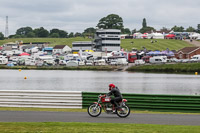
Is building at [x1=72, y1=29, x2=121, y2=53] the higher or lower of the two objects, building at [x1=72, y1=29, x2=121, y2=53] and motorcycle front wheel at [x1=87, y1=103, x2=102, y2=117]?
the higher

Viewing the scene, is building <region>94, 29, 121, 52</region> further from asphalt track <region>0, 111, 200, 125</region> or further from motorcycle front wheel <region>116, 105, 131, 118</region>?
motorcycle front wheel <region>116, 105, 131, 118</region>

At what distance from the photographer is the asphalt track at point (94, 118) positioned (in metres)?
19.7

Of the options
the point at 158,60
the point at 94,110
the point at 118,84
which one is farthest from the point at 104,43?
the point at 94,110

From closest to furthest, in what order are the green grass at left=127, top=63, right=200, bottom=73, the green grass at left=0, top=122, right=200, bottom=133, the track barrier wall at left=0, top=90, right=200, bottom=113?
the green grass at left=0, top=122, right=200, bottom=133 → the track barrier wall at left=0, top=90, right=200, bottom=113 → the green grass at left=127, top=63, right=200, bottom=73

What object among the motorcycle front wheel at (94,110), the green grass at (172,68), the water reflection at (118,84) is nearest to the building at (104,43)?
the green grass at (172,68)

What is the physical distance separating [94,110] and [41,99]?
16.9ft

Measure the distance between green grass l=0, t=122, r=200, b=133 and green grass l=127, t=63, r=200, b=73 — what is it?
8611cm

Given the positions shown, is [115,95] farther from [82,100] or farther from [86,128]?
[82,100]

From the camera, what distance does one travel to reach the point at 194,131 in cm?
1650

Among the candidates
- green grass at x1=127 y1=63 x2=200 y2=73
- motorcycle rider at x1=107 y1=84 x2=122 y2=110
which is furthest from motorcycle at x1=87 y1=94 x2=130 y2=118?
green grass at x1=127 y1=63 x2=200 y2=73

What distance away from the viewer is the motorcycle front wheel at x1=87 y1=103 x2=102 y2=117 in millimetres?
21000

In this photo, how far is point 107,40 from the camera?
17738 cm

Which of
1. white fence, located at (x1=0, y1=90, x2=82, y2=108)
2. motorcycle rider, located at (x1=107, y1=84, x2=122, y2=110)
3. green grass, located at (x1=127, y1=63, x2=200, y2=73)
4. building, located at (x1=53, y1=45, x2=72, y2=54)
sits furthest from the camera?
building, located at (x1=53, y1=45, x2=72, y2=54)

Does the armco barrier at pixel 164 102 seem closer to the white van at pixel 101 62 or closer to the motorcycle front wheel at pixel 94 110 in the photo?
the motorcycle front wheel at pixel 94 110
